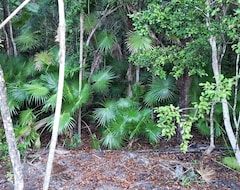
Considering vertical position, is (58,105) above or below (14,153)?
above

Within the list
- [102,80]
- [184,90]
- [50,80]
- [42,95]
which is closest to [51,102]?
[42,95]

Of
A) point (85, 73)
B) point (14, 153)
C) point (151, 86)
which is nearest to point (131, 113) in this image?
point (151, 86)

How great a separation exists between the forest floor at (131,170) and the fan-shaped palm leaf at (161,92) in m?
0.81

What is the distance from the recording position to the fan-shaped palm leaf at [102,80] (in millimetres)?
6109

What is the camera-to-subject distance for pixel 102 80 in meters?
6.13

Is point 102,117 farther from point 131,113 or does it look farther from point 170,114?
point 170,114

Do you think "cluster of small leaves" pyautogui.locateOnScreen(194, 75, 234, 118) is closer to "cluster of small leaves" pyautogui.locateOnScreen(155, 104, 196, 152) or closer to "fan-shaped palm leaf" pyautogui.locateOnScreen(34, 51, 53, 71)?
"cluster of small leaves" pyautogui.locateOnScreen(155, 104, 196, 152)

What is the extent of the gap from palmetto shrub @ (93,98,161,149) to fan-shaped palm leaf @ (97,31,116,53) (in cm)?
108

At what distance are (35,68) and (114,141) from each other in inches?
83.1

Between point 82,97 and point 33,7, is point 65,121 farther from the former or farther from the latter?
point 33,7

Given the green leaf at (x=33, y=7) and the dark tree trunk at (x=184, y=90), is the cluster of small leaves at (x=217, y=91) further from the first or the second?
the green leaf at (x=33, y=7)

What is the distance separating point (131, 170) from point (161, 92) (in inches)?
62.9

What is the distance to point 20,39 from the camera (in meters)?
7.56

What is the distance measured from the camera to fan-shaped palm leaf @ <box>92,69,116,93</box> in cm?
611
